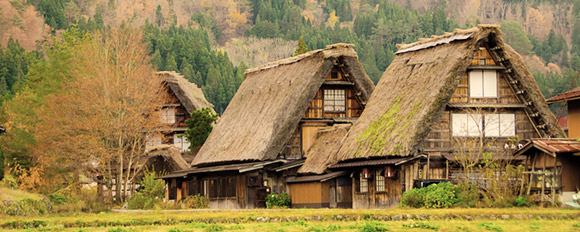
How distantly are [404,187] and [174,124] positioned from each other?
3071cm

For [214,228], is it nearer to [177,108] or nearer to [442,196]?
[442,196]

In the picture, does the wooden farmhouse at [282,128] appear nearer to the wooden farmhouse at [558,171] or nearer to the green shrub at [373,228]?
the wooden farmhouse at [558,171]

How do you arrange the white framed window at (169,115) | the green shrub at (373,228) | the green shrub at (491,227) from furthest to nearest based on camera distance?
the white framed window at (169,115) → the green shrub at (491,227) → the green shrub at (373,228)

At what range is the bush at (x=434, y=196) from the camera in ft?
106

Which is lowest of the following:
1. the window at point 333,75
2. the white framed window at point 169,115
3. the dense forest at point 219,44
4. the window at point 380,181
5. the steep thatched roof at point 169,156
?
the window at point 380,181

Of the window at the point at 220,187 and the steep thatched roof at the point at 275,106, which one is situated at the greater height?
the steep thatched roof at the point at 275,106

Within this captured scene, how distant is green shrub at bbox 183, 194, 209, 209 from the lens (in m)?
46.5

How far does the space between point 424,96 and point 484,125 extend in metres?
3.13

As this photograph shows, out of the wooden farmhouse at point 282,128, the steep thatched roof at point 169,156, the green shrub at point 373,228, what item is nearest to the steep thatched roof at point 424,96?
the wooden farmhouse at point 282,128

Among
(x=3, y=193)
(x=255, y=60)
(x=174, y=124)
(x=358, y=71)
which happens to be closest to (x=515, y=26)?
(x=255, y=60)

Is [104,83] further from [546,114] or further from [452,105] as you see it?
[546,114]

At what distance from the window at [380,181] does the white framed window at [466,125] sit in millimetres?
3668

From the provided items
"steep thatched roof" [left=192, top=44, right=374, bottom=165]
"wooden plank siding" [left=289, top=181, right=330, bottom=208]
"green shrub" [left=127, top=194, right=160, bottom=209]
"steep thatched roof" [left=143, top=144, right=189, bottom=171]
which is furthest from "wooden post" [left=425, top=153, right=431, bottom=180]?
"steep thatched roof" [left=143, top=144, right=189, bottom=171]

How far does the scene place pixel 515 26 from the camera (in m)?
163
